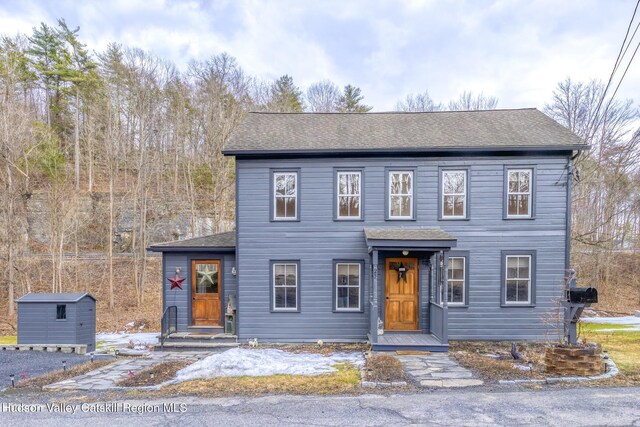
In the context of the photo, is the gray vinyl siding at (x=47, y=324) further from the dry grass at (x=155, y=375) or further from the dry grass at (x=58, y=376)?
the dry grass at (x=155, y=375)

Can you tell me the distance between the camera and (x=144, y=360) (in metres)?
8.41

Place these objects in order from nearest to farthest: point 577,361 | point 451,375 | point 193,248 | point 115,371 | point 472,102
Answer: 1. point 577,361
2. point 451,375
3. point 115,371
4. point 193,248
5. point 472,102

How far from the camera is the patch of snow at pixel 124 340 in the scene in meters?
10.2

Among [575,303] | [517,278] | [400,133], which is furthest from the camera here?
[400,133]

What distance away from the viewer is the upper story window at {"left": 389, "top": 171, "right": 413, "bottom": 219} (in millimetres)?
10102

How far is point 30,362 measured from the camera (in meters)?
8.34

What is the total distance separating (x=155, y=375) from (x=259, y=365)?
1983mm

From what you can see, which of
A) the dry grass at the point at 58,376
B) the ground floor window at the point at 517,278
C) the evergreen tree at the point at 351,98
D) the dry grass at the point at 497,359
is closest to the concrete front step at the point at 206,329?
the dry grass at the point at 58,376

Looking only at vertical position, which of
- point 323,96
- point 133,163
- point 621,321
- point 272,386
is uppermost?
point 323,96

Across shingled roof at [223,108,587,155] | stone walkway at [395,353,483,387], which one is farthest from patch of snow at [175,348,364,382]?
shingled roof at [223,108,587,155]

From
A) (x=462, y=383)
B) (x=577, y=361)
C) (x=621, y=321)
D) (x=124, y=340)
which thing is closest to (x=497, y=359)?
(x=577, y=361)

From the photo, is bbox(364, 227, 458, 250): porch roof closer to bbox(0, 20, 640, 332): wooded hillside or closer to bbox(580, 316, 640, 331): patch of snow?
bbox(580, 316, 640, 331): patch of snow

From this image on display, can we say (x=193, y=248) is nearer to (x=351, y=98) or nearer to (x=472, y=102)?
(x=351, y=98)

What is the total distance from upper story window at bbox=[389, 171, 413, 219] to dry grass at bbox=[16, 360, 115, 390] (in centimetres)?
790
